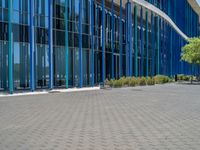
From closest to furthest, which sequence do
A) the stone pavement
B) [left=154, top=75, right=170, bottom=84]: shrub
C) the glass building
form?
the stone pavement
the glass building
[left=154, top=75, right=170, bottom=84]: shrub

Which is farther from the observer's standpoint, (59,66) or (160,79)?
(160,79)

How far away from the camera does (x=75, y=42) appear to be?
108 ft

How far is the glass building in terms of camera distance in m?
27.1

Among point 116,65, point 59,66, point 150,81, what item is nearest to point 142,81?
point 150,81

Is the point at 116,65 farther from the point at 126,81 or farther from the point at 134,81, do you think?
the point at 126,81

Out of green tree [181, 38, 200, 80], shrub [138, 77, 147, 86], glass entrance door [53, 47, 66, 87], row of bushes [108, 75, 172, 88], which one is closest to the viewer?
glass entrance door [53, 47, 66, 87]

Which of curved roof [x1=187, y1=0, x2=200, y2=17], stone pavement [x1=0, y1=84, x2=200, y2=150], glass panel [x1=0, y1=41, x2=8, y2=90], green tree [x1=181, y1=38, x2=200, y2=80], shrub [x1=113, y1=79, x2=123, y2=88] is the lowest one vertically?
stone pavement [x1=0, y1=84, x2=200, y2=150]

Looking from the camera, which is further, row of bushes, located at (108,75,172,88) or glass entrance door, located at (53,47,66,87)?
row of bushes, located at (108,75,172,88)

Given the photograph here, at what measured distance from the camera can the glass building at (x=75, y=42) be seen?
2712 cm

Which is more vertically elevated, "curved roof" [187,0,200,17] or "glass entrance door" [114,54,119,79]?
"curved roof" [187,0,200,17]

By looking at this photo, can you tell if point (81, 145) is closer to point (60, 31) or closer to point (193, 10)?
point (60, 31)

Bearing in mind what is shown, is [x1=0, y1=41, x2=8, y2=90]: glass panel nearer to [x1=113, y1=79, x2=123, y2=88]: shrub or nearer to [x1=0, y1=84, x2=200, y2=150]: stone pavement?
[x1=113, y1=79, x2=123, y2=88]: shrub

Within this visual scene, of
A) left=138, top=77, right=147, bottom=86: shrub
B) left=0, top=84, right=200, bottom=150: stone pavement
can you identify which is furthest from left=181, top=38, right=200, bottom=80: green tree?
left=0, top=84, right=200, bottom=150: stone pavement

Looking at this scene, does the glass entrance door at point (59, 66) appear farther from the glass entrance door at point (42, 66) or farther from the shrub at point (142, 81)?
the shrub at point (142, 81)
